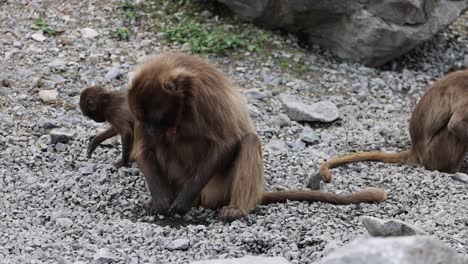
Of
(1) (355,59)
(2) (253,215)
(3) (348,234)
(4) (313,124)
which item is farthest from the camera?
(1) (355,59)

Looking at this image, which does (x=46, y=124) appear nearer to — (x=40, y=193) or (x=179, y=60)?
(x=40, y=193)

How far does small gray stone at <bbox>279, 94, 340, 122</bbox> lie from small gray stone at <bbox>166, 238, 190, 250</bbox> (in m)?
3.93

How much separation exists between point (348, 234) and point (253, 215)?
36.6 inches

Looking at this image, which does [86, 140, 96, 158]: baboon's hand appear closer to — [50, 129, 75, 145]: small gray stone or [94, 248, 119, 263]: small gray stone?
[50, 129, 75, 145]: small gray stone

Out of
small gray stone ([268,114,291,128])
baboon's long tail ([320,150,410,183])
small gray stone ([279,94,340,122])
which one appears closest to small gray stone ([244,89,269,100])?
small gray stone ([279,94,340,122])

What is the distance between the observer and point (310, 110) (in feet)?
36.1

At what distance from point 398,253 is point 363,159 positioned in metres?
5.63

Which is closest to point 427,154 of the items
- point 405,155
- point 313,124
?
point 405,155

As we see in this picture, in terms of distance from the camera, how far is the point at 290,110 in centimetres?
1097

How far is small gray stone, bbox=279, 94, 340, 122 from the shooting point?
10.9 meters

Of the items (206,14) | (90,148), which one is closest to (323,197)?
(90,148)

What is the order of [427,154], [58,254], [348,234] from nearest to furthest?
[58,254] → [348,234] → [427,154]

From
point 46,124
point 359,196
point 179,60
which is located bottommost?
point 46,124

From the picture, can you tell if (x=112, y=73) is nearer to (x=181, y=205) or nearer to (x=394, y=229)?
(x=181, y=205)
